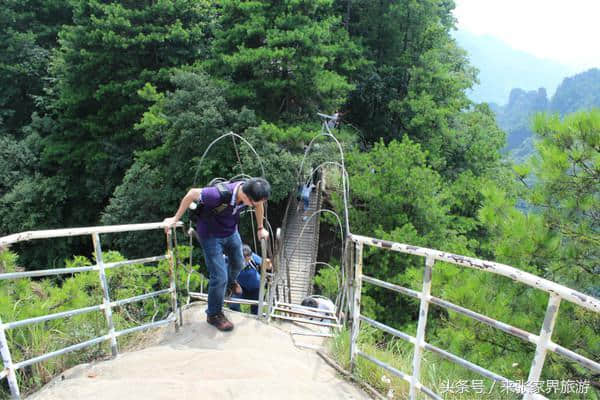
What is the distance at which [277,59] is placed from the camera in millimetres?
10883

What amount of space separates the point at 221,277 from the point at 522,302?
276 centimetres

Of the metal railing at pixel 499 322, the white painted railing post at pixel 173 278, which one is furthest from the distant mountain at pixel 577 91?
the white painted railing post at pixel 173 278

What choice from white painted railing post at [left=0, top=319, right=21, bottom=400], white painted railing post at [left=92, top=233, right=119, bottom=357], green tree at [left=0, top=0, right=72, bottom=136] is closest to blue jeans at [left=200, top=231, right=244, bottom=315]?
white painted railing post at [left=92, top=233, right=119, bottom=357]

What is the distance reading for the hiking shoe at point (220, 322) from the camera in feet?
9.87

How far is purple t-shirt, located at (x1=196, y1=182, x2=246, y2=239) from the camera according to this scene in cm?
282

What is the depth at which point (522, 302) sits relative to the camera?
360 centimetres

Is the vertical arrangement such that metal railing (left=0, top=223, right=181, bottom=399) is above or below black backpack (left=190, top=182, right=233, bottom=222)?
below

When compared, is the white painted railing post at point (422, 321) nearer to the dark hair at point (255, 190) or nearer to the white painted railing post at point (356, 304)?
the white painted railing post at point (356, 304)

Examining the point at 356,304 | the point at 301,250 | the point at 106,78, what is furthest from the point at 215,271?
the point at 106,78

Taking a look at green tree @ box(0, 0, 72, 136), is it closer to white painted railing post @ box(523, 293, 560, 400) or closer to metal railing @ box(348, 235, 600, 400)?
metal railing @ box(348, 235, 600, 400)

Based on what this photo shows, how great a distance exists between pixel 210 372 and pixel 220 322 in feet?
2.31

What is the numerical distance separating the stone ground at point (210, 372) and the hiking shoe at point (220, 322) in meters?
0.04

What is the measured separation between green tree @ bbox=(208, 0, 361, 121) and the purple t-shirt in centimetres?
833

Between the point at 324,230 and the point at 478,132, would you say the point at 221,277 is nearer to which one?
the point at 324,230
